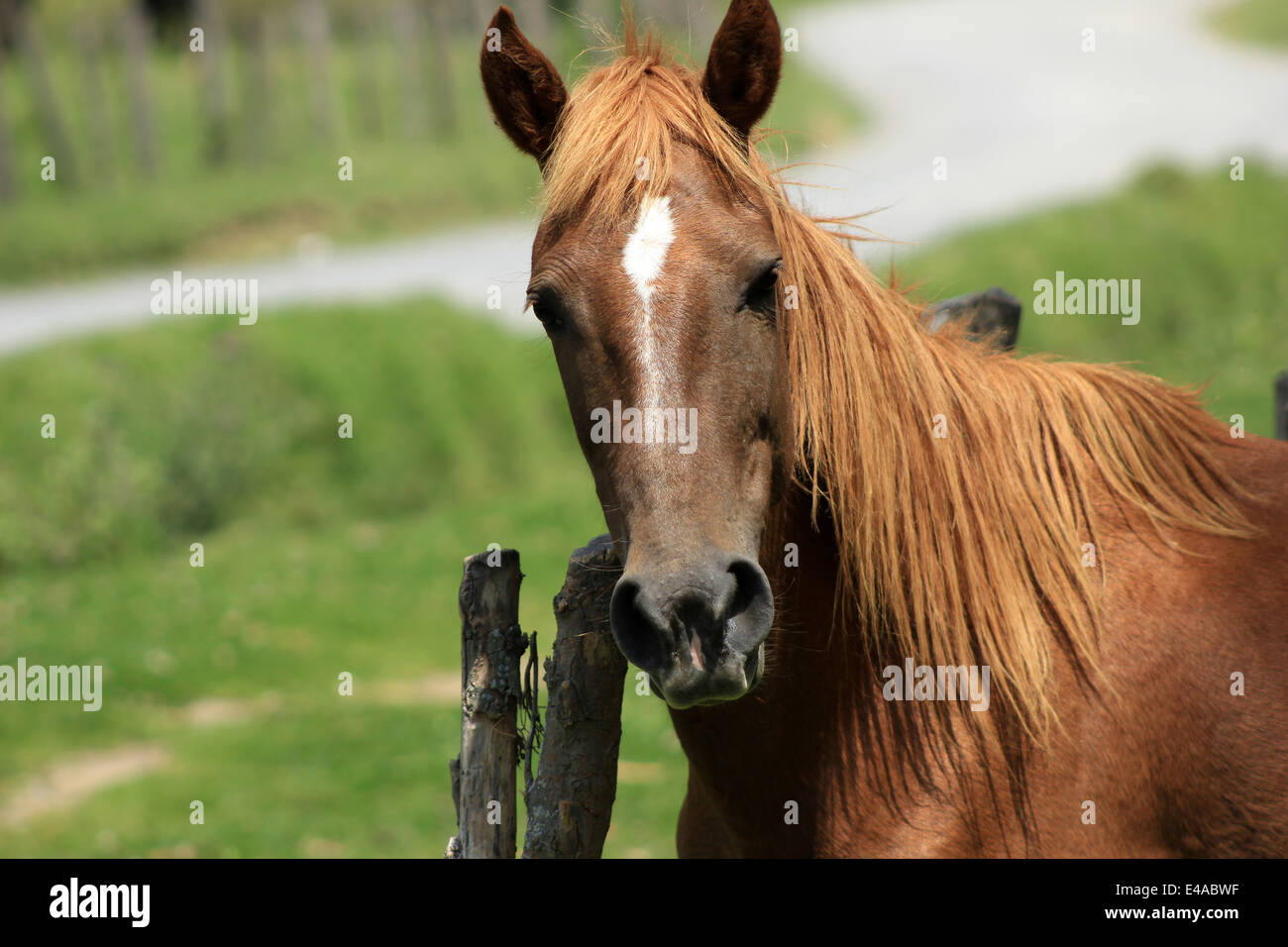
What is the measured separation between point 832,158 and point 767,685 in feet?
57.6

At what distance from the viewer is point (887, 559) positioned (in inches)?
108

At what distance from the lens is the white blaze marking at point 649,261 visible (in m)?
2.40

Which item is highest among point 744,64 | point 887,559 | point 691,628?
point 744,64

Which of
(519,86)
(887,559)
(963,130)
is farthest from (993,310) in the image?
(963,130)

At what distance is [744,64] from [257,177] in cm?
1918

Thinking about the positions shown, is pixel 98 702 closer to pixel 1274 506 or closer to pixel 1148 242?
pixel 1274 506

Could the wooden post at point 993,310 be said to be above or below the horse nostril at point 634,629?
above

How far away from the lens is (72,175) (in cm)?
2053

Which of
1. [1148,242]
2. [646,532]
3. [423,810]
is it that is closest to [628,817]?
[423,810]

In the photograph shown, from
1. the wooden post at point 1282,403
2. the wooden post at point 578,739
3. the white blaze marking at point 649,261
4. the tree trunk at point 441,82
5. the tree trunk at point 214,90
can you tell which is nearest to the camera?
the white blaze marking at point 649,261

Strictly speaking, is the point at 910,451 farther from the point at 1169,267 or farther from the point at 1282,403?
the point at 1169,267

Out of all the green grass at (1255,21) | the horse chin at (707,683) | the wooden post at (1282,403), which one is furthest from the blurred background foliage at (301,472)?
the green grass at (1255,21)

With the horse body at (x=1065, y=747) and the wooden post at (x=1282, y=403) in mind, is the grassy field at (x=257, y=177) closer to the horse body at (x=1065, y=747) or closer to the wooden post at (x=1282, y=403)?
the wooden post at (x=1282, y=403)

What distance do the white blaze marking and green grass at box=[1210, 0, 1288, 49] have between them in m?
30.6
